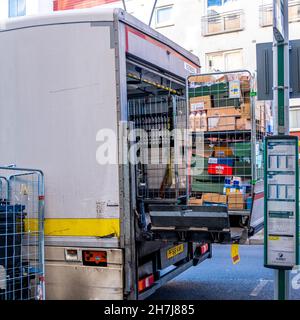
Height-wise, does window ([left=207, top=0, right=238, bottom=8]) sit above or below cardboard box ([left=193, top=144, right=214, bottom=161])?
above

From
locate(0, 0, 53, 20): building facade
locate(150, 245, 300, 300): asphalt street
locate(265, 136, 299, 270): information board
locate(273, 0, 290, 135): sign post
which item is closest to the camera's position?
locate(265, 136, 299, 270): information board

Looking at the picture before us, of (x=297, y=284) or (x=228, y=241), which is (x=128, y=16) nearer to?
(x=228, y=241)

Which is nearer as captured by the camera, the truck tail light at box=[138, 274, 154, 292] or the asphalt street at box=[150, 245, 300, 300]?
the truck tail light at box=[138, 274, 154, 292]

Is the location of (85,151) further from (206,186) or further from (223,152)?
(223,152)

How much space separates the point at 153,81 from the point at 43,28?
179cm

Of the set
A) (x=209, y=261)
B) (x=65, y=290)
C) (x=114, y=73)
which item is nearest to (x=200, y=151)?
(x=114, y=73)

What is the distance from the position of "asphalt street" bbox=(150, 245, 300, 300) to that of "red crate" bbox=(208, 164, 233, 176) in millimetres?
2288

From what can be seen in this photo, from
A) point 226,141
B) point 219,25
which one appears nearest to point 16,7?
point 219,25

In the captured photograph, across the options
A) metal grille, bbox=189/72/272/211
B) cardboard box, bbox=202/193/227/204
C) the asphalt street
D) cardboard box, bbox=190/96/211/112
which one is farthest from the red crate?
the asphalt street

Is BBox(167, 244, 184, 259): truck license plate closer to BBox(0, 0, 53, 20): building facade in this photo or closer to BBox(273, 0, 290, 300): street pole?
BBox(273, 0, 290, 300): street pole

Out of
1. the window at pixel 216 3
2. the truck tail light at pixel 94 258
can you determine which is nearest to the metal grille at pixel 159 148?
the truck tail light at pixel 94 258

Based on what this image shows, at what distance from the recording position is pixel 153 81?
238 inches

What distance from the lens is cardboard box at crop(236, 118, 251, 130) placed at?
16.4 feet

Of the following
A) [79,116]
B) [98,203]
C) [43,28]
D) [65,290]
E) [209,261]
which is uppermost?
[43,28]
